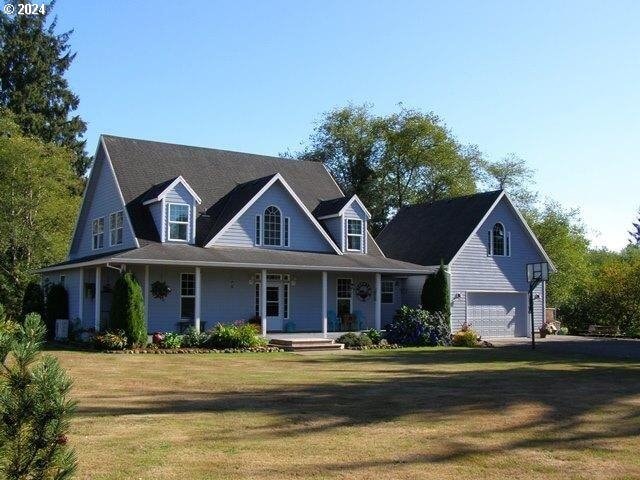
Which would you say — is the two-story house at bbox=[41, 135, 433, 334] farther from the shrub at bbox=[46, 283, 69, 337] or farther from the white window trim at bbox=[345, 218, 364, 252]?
the shrub at bbox=[46, 283, 69, 337]

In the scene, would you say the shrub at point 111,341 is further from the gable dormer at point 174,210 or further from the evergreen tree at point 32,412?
the evergreen tree at point 32,412

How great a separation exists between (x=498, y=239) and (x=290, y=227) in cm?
1078

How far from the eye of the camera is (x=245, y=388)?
45.8 ft

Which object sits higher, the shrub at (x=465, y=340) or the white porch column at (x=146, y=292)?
the white porch column at (x=146, y=292)

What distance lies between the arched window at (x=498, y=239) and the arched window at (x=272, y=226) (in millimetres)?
10823

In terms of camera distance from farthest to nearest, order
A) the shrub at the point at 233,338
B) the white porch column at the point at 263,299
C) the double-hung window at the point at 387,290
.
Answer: the double-hung window at the point at 387,290, the white porch column at the point at 263,299, the shrub at the point at 233,338

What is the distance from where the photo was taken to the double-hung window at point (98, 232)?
3055 centimetres

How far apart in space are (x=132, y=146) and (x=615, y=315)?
90.5 feet

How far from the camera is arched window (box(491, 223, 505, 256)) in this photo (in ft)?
113

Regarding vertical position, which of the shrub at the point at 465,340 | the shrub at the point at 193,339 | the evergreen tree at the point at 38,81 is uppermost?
the evergreen tree at the point at 38,81

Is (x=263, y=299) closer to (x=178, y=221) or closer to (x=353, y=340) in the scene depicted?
(x=353, y=340)

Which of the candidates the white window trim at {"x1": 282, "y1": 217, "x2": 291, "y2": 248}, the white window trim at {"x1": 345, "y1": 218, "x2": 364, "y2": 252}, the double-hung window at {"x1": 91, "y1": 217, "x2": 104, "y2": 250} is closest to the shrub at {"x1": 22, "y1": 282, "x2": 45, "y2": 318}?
the double-hung window at {"x1": 91, "y1": 217, "x2": 104, "y2": 250}

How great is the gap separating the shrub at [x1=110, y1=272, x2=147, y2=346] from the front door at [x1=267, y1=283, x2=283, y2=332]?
6458 mm

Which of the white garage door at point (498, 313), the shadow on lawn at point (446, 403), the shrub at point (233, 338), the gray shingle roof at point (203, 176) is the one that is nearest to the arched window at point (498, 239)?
the white garage door at point (498, 313)
